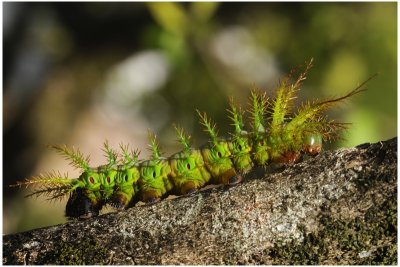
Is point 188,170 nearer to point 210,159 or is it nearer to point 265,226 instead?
point 210,159

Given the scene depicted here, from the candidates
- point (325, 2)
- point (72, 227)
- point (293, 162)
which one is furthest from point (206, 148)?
point (325, 2)

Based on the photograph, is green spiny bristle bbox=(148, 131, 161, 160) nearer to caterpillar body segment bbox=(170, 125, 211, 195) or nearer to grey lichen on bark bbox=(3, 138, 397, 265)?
caterpillar body segment bbox=(170, 125, 211, 195)

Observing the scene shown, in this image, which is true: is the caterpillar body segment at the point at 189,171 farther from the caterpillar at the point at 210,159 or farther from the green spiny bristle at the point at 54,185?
the green spiny bristle at the point at 54,185

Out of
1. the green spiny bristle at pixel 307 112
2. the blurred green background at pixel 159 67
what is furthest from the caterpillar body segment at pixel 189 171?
the blurred green background at pixel 159 67

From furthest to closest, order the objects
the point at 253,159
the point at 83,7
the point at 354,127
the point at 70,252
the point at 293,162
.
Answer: the point at 83,7
the point at 354,127
the point at 253,159
the point at 293,162
the point at 70,252

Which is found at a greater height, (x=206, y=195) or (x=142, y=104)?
(x=142, y=104)

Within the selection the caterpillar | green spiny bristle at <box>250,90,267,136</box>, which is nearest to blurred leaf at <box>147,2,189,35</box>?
the caterpillar

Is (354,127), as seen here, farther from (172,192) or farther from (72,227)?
(72,227)
